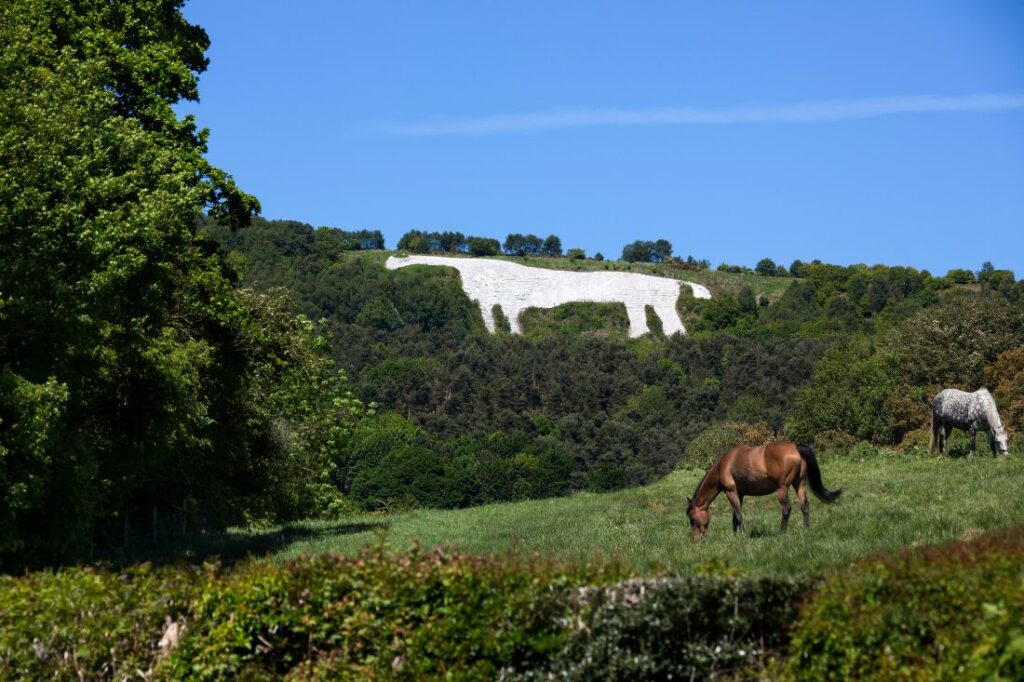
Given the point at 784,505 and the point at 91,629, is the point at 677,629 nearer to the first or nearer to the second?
the point at 91,629

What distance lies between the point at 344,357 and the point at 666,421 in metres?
50.4

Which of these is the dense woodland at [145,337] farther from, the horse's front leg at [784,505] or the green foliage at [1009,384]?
the horse's front leg at [784,505]

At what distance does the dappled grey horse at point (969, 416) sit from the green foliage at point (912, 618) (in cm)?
2511

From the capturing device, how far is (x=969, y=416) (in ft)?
116

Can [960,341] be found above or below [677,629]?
above

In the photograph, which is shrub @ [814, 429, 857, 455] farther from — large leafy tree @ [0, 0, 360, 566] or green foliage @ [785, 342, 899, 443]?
large leafy tree @ [0, 0, 360, 566]

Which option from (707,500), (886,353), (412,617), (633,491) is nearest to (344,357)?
(886,353)

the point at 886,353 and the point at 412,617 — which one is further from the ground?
the point at 886,353

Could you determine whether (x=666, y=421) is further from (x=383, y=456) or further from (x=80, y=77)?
(x=80, y=77)

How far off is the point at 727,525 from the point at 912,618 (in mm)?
16879

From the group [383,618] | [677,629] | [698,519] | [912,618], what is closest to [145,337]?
[698,519]

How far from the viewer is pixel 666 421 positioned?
496ft

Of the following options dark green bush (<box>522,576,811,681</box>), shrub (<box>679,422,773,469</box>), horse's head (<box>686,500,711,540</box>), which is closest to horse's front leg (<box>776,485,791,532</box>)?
horse's head (<box>686,500,711,540</box>)

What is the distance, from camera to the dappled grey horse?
34625 mm
